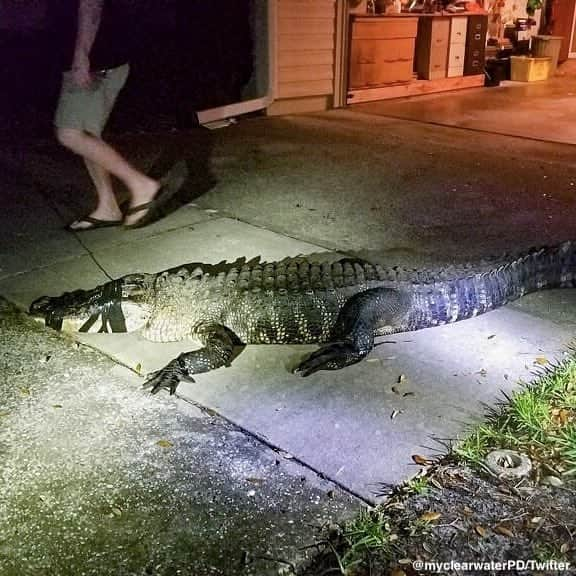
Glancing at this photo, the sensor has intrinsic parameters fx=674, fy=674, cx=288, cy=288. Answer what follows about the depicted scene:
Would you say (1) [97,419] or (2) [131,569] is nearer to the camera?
(2) [131,569]

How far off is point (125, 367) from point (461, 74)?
11.6m

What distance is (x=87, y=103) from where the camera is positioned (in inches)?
199

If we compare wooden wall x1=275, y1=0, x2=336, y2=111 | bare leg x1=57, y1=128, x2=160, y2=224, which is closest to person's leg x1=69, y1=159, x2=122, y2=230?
bare leg x1=57, y1=128, x2=160, y2=224

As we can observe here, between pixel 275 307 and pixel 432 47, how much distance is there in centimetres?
1012

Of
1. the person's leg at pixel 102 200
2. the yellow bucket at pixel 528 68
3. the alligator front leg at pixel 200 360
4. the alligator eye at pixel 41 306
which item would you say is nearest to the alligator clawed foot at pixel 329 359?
the alligator front leg at pixel 200 360

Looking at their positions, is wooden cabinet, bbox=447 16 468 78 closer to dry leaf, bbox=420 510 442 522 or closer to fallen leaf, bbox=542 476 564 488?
fallen leaf, bbox=542 476 564 488

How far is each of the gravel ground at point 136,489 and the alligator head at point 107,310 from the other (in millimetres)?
468

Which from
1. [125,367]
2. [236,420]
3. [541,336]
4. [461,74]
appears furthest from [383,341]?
[461,74]

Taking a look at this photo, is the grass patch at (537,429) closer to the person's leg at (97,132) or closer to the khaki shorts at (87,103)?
the person's leg at (97,132)

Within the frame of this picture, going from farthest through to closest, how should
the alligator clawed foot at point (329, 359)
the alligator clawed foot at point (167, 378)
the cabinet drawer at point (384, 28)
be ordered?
the cabinet drawer at point (384, 28) → the alligator clawed foot at point (329, 359) → the alligator clawed foot at point (167, 378)

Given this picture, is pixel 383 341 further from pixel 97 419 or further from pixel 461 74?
pixel 461 74

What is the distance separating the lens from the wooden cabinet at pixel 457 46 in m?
12.6

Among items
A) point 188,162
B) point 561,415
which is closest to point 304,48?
point 188,162

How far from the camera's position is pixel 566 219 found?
5.86 metres
